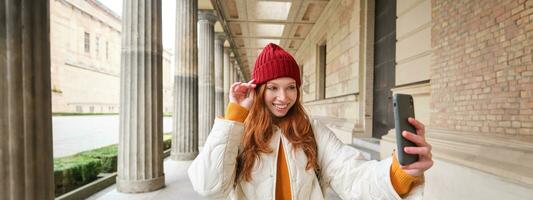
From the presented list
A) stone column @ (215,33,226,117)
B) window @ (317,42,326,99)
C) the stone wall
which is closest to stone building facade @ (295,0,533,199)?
the stone wall

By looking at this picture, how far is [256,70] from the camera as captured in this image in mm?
1580

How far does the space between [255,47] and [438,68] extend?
16.3 meters

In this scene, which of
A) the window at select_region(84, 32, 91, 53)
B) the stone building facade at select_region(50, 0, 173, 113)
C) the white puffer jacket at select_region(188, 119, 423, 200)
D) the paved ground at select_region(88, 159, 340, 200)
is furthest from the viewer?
the window at select_region(84, 32, 91, 53)

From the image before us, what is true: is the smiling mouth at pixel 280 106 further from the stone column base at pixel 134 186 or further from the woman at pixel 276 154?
the stone column base at pixel 134 186

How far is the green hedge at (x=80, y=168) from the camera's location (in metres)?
5.24

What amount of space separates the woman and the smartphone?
0.40ft

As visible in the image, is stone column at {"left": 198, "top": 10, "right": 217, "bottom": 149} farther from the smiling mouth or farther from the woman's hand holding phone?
the woman's hand holding phone

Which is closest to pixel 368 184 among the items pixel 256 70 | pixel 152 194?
pixel 256 70

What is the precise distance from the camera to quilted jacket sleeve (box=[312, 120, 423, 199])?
122cm

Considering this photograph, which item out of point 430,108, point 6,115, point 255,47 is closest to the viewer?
point 6,115

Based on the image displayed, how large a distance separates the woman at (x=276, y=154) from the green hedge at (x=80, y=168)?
5056mm

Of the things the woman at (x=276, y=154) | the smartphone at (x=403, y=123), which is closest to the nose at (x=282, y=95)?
the woman at (x=276, y=154)

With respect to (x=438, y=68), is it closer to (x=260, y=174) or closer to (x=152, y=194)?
(x=260, y=174)

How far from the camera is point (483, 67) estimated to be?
3.81 metres
